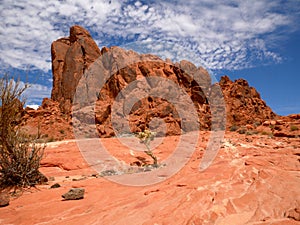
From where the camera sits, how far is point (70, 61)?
3784cm

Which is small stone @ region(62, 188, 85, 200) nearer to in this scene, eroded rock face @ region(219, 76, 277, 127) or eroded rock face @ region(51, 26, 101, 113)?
eroded rock face @ region(51, 26, 101, 113)

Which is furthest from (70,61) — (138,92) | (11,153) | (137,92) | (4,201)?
(4,201)

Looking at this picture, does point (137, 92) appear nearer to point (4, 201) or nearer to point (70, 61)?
point (70, 61)

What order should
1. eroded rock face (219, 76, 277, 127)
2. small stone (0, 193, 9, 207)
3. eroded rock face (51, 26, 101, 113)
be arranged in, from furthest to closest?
eroded rock face (219, 76, 277, 127) → eroded rock face (51, 26, 101, 113) → small stone (0, 193, 9, 207)

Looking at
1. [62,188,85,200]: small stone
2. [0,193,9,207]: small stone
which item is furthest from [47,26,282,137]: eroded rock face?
[0,193,9,207]: small stone

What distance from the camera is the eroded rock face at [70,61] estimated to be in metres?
36.6

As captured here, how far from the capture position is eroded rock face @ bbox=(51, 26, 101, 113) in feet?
120

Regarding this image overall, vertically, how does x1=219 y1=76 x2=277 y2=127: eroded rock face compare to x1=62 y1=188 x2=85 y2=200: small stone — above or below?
above

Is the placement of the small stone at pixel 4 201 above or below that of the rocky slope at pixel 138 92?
below

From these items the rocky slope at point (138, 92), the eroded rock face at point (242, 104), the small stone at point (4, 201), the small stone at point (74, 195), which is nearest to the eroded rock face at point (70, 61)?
the rocky slope at point (138, 92)

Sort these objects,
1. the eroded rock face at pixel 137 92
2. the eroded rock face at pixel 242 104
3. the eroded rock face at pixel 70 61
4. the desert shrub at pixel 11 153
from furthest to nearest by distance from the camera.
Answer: the eroded rock face at pixel 242 104
the eroded rock face at pixel 70 61
the eroded rock face at pixel 137 92
the desert shrub at pixel 11 153

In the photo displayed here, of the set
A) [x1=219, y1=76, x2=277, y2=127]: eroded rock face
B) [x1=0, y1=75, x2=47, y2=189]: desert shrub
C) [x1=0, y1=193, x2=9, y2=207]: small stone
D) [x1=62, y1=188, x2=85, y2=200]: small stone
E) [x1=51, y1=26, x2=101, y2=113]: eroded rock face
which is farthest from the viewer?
[x1=219, y1=76, x2=277, y2=127]: eroded rock face

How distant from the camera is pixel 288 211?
3.26 metres

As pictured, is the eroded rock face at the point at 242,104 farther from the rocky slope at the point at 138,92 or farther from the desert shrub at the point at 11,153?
the desert shrub at the point at 11,153
